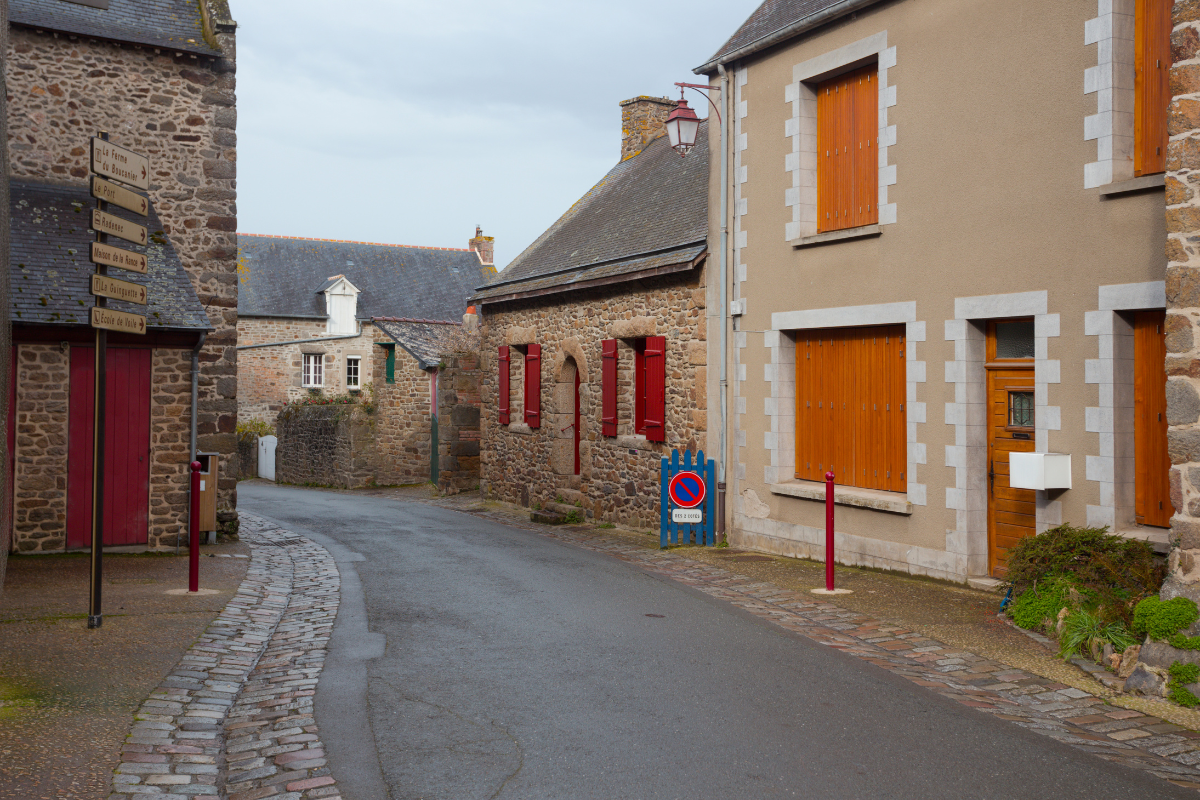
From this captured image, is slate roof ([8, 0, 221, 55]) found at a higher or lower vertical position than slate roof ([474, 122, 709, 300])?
higher

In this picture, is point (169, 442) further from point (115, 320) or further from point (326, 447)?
point (326, 447)

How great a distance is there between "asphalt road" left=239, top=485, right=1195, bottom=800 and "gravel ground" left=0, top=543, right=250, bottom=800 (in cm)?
100

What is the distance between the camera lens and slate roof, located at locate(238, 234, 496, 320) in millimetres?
36250

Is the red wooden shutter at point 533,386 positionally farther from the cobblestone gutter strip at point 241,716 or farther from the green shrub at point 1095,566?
the green shrub at point 1095,566

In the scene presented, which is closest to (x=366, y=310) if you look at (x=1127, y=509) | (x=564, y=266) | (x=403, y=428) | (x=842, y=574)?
(x=403, y=428)

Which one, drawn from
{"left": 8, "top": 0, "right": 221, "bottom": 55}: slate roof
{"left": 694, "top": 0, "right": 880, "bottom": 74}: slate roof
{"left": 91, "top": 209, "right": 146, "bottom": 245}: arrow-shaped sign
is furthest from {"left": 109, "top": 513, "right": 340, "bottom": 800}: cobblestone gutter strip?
{"left": 8, "top": 0, "right": 221, "bottom": 55}: slate roof

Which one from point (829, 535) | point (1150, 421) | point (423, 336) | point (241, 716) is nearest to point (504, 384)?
point (423, 336)

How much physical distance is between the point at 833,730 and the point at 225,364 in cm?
1011

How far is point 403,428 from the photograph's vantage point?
25.1 m

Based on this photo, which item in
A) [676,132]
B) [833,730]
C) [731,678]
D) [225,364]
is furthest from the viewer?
[225,364]

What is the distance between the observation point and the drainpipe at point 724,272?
11992mm

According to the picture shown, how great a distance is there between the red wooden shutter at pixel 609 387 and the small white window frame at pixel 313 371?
22.8m

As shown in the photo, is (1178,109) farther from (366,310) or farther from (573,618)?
(366,310)

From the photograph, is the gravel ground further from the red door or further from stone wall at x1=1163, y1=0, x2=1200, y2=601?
stone wall at x1=1163, y1=0, x2=1200, y2=601
